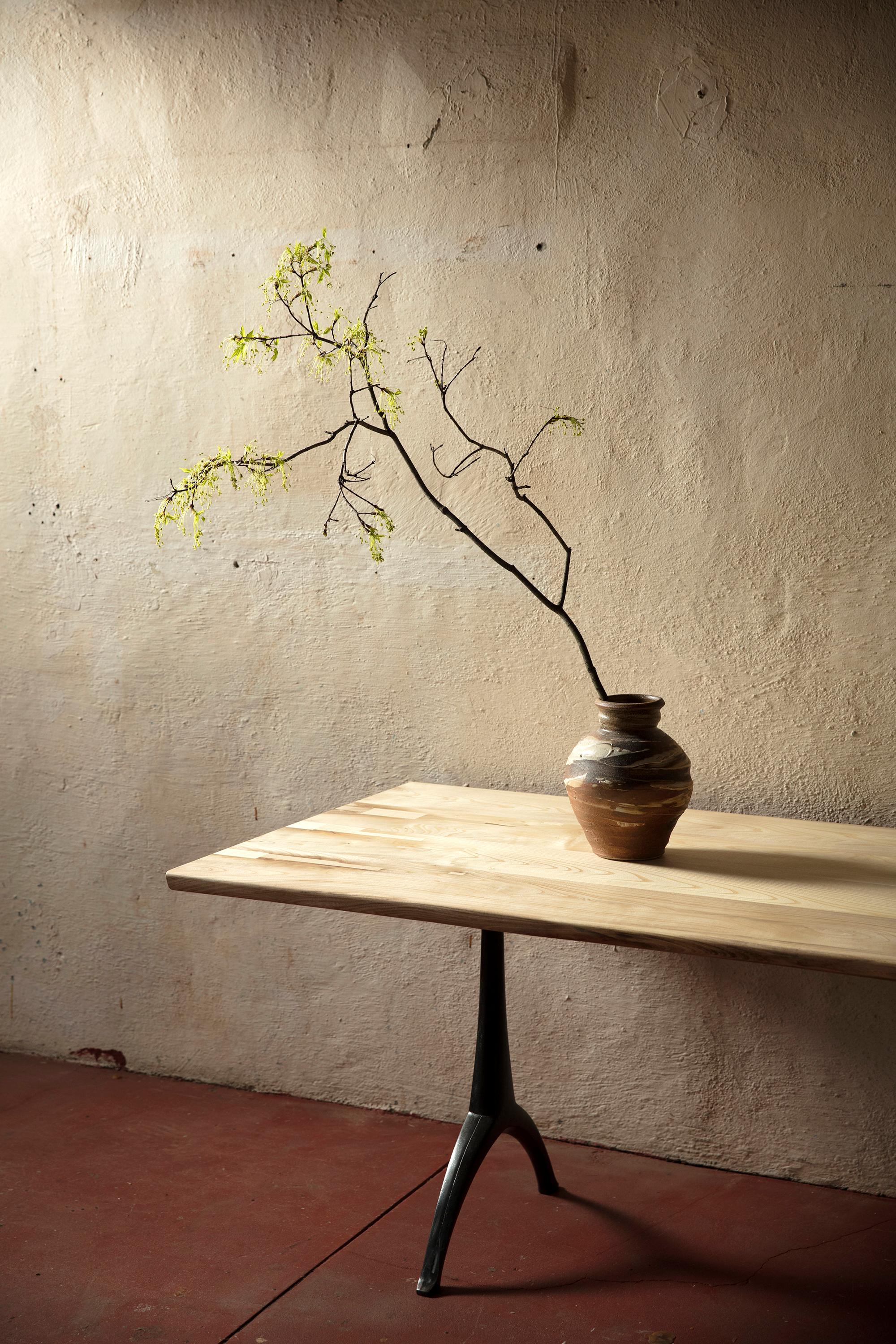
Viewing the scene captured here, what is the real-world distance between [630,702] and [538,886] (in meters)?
0.38

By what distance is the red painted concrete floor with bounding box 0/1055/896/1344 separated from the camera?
200 cm

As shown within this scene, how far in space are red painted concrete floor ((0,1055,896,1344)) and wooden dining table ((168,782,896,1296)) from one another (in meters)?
0.13

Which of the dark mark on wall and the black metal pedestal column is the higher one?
the black metal pedestal column

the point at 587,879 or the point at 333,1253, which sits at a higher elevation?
the point at 587,879

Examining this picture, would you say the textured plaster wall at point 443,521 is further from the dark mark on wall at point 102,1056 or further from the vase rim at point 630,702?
the vase rim at point 630,702

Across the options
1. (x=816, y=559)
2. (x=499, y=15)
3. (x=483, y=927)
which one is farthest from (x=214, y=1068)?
(x=499, y=15)

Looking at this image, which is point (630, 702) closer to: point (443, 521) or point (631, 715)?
point (631, 715)

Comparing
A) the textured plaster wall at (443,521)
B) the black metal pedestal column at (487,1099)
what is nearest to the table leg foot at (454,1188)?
the black metal pedestal column at (487,1099)

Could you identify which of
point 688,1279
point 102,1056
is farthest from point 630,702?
point 102,1056

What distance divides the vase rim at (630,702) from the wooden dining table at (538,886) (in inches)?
10.0

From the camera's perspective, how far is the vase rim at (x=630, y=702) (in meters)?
2.00

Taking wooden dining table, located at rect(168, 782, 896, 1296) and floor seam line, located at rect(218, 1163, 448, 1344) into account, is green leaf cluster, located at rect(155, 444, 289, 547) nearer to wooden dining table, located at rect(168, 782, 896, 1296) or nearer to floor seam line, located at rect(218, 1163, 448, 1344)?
wooden dining table, located at rect(168, 782, 896, 1296)

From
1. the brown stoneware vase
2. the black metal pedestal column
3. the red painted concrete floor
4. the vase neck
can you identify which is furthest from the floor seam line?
the vase neck

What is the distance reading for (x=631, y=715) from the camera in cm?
201
